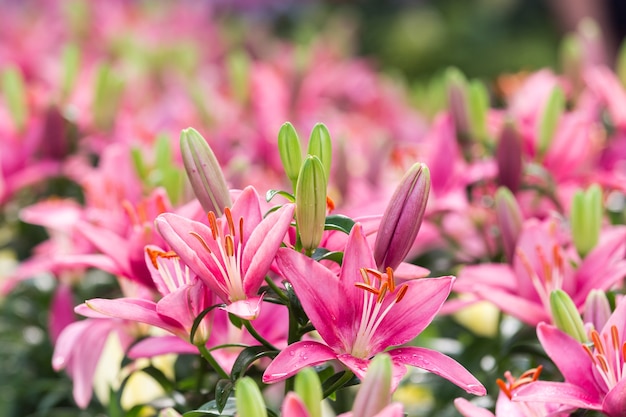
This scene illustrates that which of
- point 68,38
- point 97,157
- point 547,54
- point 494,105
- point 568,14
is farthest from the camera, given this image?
point 547,54

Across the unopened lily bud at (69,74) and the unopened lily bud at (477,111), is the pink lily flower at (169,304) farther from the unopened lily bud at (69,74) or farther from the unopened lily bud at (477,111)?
the unopened lily bud at (69,74)

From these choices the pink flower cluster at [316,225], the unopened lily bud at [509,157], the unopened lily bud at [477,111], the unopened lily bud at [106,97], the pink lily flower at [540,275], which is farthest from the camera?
the unopened lily bud at [106,97]

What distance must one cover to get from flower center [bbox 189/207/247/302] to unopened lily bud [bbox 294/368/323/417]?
0.38 feet

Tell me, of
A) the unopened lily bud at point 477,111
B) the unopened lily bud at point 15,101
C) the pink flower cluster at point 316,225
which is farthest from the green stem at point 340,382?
the unopened lily bud at point 15,101

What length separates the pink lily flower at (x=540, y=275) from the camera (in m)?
0.69

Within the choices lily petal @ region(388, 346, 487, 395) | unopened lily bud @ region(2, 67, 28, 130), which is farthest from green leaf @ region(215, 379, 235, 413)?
unopened lily bud @ region(2, 67, 28, 130)

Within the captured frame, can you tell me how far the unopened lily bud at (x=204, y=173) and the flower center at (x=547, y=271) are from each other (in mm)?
262

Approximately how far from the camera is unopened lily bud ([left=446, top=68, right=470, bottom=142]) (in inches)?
39.0

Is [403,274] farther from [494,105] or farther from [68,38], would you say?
[68,38]

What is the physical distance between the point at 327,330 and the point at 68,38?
1.49 meters

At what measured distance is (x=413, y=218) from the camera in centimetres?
59

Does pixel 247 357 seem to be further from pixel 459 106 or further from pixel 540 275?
pixel 459 106

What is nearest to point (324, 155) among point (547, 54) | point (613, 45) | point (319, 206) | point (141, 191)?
point (319, 206)

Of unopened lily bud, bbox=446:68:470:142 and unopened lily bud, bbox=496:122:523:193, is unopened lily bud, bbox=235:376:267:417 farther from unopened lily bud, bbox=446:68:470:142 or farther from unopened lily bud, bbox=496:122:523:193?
unopened lily bud, bbox=446:68:470:142
